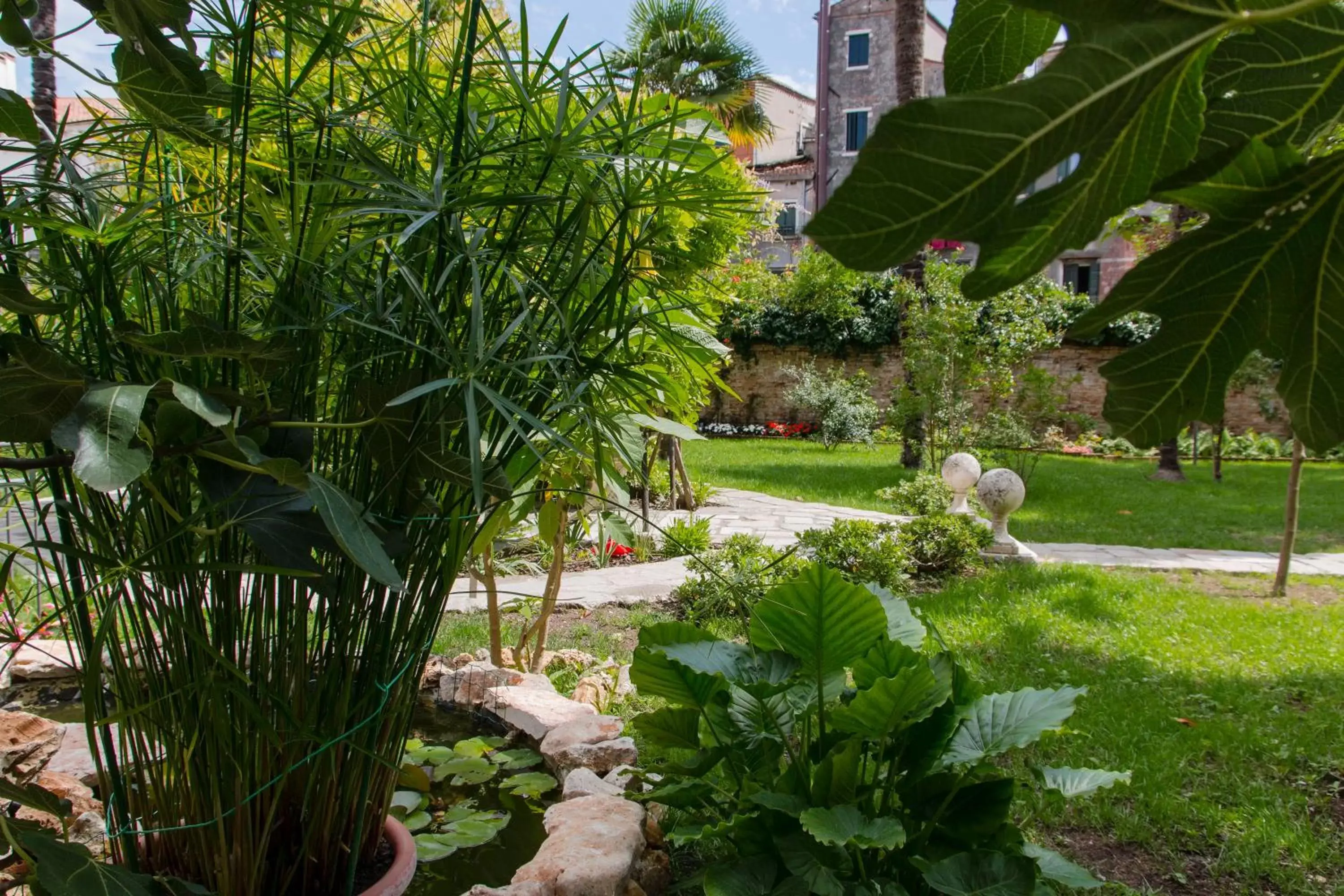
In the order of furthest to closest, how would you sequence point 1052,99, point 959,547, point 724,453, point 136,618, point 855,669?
point 724,453 < point 959,547 < point 855,669 < point 136,618 < point 1052,99

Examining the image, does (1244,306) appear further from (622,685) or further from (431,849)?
(622,685)

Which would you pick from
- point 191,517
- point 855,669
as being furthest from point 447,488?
point 855,669

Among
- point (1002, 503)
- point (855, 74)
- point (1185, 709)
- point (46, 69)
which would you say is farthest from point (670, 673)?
point (855, 74)

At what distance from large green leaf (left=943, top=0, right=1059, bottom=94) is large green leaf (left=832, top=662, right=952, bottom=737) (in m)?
1.22

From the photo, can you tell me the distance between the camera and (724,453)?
13727 millimetres

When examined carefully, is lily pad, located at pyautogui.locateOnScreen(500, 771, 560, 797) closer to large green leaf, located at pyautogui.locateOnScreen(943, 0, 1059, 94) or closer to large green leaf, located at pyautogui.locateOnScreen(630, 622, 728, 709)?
large green leaf, located at pyautogui.locateOnScreen(630, 622, 728, 709)

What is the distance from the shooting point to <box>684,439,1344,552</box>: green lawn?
7.79 meters

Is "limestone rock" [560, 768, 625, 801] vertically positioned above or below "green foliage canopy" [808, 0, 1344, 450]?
below

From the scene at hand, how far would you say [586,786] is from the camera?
7.45 feet

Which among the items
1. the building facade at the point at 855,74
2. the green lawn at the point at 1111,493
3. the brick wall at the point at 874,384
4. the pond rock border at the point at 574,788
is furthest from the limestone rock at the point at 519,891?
the building facade at the point at 855,74

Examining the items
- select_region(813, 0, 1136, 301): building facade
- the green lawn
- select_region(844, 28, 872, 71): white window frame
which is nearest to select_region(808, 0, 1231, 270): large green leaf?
the green lawn

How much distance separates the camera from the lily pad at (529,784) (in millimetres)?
2436

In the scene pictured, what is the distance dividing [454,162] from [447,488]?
0.47m

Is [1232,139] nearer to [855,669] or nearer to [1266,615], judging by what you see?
[855,669]
